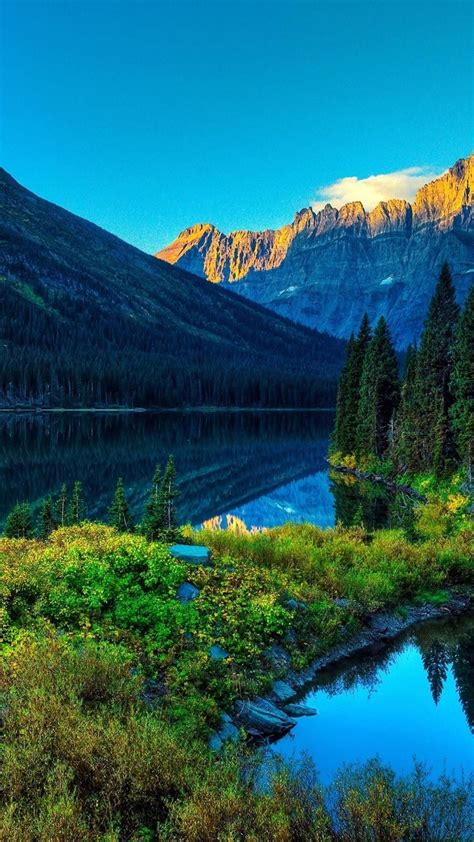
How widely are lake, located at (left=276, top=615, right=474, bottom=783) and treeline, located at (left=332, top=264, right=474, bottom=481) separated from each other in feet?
87.7

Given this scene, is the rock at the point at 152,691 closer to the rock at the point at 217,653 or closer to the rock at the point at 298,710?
the rock at the point at 217,653

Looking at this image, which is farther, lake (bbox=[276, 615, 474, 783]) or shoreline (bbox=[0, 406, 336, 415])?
shoreline (bbox=[0, 406, 336, 415])

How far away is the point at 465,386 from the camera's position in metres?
40.3

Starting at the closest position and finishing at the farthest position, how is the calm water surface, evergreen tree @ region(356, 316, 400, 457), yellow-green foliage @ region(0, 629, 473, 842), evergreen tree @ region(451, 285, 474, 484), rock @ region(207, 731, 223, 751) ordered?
yellow-green foliage @ region(0, 629, 473, 842)
rock @ region(207, 731, 223, 751)
the calm water surface
evergreen tree @ region(451, 285, 474, 484)
evergreen tree @ region(356, 316, 400, 457)

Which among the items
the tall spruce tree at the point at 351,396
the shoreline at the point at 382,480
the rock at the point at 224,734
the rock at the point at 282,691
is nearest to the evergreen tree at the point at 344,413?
the tall spruce tree at the point at 351,396

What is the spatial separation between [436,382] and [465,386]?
6.99 m

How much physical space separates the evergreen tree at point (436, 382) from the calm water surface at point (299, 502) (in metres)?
5.85

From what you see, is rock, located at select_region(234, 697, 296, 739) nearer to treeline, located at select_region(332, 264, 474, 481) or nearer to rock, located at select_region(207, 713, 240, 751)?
rock, located at select_region(207, 713, 240, 751)

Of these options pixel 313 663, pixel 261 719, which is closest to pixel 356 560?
pixel 313 663

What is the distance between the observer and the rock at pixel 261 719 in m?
11.3

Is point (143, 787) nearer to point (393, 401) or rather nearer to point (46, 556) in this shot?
point (46, 556)

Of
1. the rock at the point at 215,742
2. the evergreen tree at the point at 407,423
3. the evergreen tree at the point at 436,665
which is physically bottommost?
the evergreen tree at the point at 436,665

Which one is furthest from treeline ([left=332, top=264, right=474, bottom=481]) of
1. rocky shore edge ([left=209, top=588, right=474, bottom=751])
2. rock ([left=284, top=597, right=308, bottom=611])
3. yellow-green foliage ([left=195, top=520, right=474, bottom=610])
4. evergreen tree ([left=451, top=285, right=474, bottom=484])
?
rock ([left=284, top=597, right=308, bottom=611])

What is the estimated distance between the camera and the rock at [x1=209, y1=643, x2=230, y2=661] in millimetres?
12424
